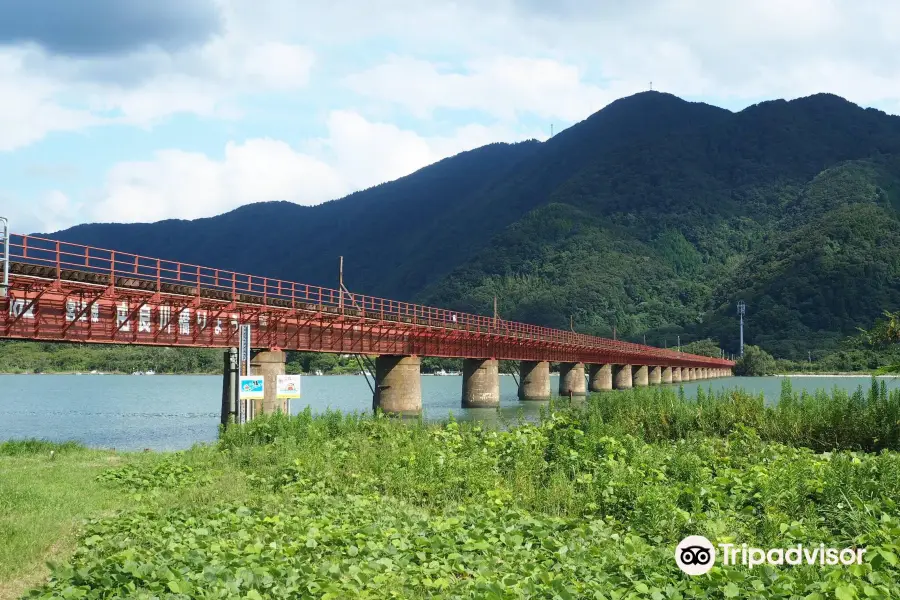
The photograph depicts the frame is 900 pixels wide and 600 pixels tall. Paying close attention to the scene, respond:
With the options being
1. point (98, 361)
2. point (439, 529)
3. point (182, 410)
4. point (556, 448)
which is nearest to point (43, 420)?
point (182, 410)

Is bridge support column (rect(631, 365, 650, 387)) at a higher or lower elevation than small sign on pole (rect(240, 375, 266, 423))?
lower

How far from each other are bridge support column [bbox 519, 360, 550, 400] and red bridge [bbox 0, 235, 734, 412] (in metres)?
0.12

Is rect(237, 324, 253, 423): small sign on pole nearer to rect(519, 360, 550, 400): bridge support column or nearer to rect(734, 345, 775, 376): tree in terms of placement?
rect(519, 360, 550, 400): bridge support column

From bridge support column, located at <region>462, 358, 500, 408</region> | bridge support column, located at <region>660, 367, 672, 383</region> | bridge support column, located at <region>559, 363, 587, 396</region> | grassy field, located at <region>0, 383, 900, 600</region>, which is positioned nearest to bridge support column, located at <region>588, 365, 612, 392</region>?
bridge support column, located at <region>559, 363, 587, 396</region>

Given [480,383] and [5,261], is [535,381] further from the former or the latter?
[5,261]

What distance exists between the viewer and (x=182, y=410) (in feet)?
234

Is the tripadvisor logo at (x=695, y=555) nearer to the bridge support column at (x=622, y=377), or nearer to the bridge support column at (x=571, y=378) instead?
the bridge support column at (x=571, y=378)

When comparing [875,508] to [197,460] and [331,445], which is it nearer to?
[331,445]

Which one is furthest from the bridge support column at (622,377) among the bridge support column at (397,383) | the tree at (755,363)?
the bridge support column at (397,383)

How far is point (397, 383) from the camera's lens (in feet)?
188

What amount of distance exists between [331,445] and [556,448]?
531 cm

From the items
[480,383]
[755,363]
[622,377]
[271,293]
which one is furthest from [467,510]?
[755,363]

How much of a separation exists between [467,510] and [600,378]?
9696cm

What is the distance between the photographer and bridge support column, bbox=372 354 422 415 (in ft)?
186
